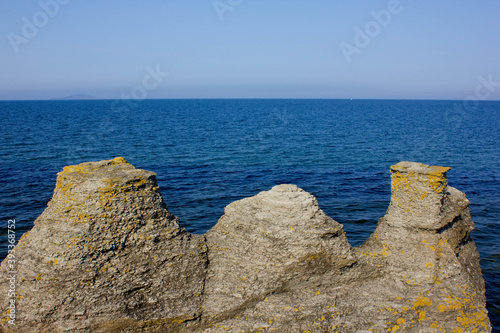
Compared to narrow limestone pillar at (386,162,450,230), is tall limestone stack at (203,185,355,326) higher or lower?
lower

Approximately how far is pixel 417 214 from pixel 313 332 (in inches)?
204

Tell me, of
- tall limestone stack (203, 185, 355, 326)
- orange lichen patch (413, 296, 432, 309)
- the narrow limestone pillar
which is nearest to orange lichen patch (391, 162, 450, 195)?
the narrow limestone pillar

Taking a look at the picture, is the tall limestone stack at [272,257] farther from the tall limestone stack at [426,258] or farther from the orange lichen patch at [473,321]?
the orange lichen patch at [473,321]

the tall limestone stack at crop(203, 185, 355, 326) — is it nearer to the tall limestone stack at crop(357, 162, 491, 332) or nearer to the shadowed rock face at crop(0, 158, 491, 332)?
the shadowed rock face at crop(0, 158, 491, 332)

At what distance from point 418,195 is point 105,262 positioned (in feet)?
30.9

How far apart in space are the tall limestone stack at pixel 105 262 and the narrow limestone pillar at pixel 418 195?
676cm

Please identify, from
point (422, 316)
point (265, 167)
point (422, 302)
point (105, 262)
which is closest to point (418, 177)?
point (422, 302)

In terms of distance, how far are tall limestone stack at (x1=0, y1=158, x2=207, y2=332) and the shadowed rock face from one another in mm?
25

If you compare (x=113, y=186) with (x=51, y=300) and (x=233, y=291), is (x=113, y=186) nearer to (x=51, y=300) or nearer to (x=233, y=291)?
(x=51, y=300)

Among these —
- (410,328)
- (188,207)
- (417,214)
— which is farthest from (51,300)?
(188,207)

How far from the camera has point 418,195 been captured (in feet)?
37.3

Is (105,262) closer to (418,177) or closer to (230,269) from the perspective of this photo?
(230,269)

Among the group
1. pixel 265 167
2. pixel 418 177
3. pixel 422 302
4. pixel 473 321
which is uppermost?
pixel 418 177

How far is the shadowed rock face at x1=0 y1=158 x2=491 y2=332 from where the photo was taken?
845cm
